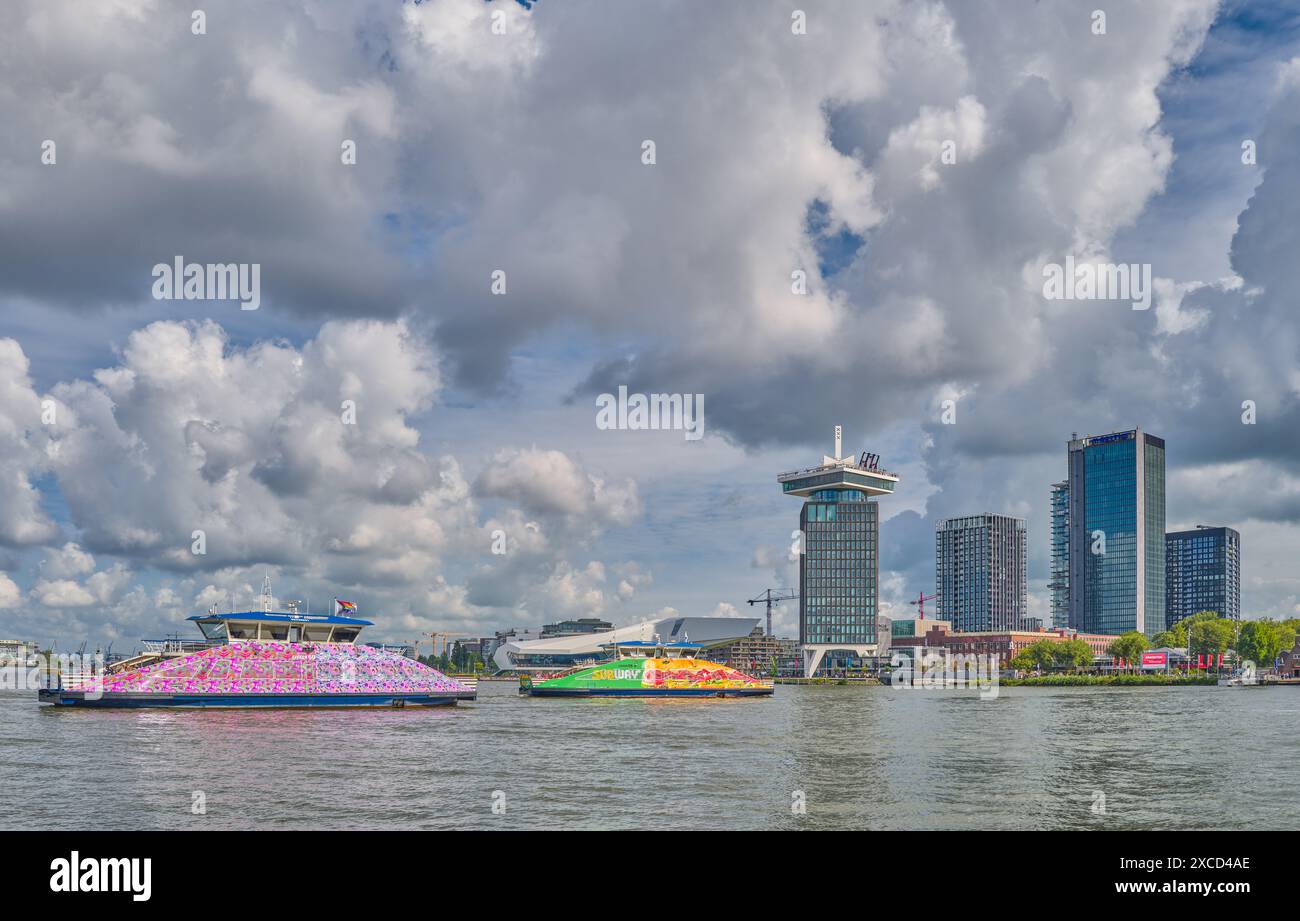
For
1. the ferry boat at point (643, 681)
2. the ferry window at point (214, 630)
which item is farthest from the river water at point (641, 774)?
the ferry boat at point (643, 681)

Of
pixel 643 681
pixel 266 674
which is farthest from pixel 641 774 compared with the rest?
pixel 643 681

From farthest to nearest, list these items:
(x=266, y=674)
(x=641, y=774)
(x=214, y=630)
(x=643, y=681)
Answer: (x=643, y=681), (x=214, y=630), (x=266, y=674), (x=641, y=774)

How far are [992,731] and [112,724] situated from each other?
189 feet

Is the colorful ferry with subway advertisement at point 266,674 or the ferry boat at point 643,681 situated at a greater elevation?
the colorful ferry with subway advertisement at point 266,674

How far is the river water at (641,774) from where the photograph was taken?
3288 centimetres

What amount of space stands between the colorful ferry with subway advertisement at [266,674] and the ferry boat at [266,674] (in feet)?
0.28

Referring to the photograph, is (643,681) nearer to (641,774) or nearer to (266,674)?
(266,674)

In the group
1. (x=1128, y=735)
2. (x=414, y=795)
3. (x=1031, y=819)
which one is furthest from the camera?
(x=1128, y=735)

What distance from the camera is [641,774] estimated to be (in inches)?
1752

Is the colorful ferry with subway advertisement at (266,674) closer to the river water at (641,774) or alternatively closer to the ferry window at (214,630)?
the ferry window at (214,630)

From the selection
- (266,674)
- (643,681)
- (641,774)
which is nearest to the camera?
(641,774)
